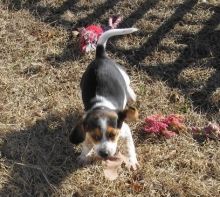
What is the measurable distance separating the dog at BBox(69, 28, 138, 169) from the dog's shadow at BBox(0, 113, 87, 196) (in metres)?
0.22

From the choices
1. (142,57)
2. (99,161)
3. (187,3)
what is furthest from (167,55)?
(99,161)

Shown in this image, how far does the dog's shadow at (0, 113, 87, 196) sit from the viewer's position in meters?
4.47

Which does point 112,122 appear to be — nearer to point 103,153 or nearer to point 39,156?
point 103,153

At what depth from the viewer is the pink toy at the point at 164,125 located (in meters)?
4.92

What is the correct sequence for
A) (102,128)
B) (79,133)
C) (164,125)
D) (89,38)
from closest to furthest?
(102,128) < (79,133) < (164,125) < (89,38)

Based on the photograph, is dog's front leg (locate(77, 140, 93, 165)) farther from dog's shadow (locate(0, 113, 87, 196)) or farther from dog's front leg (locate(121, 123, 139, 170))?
dog's front leg (locate(121, 123, 139, 170))

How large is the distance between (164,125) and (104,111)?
3.19 feet

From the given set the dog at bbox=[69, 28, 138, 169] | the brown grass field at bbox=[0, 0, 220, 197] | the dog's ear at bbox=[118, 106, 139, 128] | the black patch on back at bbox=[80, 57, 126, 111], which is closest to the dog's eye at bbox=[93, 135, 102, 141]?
the dog at bbox=[69, 28, 138, 169]

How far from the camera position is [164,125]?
16.2ft

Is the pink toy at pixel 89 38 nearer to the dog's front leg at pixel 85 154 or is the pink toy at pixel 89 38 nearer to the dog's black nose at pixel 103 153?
the dog's front leg at pixel 85 154

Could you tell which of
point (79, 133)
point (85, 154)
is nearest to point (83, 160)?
point (85, 154)

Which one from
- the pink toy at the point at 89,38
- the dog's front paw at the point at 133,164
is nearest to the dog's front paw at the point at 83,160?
the dog's front paw at the point at 133,164

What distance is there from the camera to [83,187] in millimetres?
4473

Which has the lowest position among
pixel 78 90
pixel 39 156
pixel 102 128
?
pixel 39 156
